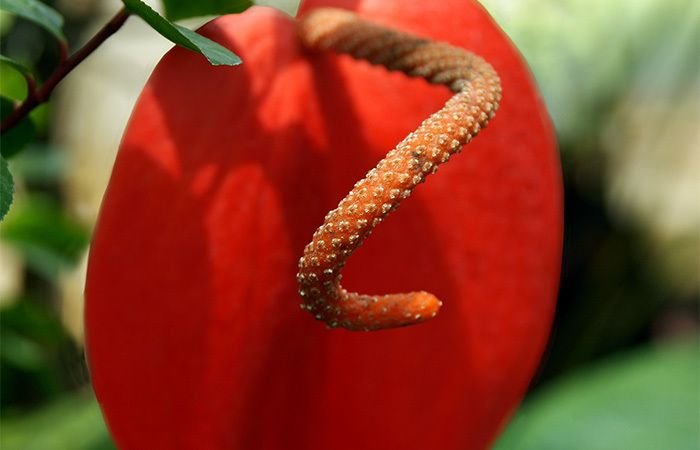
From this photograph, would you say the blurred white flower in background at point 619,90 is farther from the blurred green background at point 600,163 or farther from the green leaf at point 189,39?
the green leaf at point 189,39

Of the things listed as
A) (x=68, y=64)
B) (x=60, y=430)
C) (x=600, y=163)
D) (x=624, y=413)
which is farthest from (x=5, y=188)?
(x=600, y=163)

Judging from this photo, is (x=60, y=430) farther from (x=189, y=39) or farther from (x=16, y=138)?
(x=189, y=39)

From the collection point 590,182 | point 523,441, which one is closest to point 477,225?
point 523,441

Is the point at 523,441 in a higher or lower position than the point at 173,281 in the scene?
lower

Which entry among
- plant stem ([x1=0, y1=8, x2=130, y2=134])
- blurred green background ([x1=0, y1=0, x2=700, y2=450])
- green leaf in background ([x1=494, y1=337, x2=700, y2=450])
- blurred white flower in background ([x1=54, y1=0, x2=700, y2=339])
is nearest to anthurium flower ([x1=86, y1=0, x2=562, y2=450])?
plant stem ([x1=0, y1=8, x2=130, y2=134])

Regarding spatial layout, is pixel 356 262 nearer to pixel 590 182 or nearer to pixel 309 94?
pixel 309 94

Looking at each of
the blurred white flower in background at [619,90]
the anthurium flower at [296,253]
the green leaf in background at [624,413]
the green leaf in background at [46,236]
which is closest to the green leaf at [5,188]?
the anthurium flower at [296,253]
